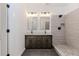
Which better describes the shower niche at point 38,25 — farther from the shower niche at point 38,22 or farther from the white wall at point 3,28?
the white wall at point 3,28

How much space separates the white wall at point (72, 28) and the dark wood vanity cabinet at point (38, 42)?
2.96ft

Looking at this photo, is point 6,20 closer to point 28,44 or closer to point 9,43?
point 9,43

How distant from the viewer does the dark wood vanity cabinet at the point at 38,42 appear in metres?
6.43

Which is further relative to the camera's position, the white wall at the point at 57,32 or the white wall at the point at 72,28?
the white wall at the point at 57,32

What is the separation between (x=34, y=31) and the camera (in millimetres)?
7062

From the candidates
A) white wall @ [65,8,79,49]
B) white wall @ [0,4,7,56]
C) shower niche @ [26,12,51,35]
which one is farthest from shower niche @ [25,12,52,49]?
white wall @ [0,4,7,56]

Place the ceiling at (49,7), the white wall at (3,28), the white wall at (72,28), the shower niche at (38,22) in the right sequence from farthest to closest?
the shower niche at (38,22) < the ceiling at (49,7) < the white wall at (72,28) < the white wall at (3,28)

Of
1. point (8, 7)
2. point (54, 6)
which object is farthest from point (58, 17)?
point (8, 7)

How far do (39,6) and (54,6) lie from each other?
76 cm

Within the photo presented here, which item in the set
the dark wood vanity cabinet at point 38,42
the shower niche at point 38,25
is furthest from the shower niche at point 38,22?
the dark wood vanity cabinet at point 38,42

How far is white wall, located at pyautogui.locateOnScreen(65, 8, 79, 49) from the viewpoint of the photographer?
5.16m

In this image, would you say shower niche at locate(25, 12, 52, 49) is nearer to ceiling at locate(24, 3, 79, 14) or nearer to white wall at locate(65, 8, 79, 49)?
ceiling at locate(24, 3, 79, 14)

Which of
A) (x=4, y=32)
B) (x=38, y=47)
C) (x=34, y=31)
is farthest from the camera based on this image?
(x=34, y=31)

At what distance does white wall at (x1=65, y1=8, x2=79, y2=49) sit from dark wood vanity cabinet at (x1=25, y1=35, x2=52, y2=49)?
35.6 inches
